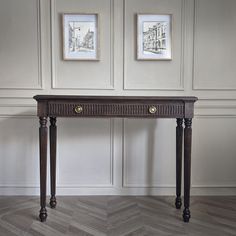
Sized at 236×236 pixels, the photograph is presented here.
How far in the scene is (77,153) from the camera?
2.64 m

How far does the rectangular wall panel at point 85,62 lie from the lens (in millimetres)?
2549

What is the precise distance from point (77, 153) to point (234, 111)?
1366 millimetres

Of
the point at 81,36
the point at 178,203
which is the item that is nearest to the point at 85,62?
the point at 81,36

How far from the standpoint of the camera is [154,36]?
2.56m

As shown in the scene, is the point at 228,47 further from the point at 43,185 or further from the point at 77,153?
the point at 43,185

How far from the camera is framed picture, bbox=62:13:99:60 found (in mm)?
2545

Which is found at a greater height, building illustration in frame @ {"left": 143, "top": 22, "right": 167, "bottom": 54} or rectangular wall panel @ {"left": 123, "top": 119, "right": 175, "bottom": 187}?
building illustration in frame @ {"left": 143, "top": 22, "right": 167, "bottom": 54}

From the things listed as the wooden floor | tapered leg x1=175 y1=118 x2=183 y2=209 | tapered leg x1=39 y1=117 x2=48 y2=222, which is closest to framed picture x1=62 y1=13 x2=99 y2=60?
tapered leg x1=39 y1=117 x2=48 y2=222

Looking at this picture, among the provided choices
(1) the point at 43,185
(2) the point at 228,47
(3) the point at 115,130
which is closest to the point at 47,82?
(3) the point at 115,130

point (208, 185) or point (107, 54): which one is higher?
point (107, 54)

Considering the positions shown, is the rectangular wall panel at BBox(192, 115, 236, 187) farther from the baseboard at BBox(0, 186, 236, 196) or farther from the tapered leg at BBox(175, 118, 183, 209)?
the tapered leg at BBox(175, 118, 183, 209)

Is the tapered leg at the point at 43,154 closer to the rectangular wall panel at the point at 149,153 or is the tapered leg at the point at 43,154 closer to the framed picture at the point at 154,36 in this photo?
the rectangular wall panel at the point at 149,153

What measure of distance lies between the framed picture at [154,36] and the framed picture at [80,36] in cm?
36

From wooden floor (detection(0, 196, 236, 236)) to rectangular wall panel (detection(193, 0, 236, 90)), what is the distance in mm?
991
